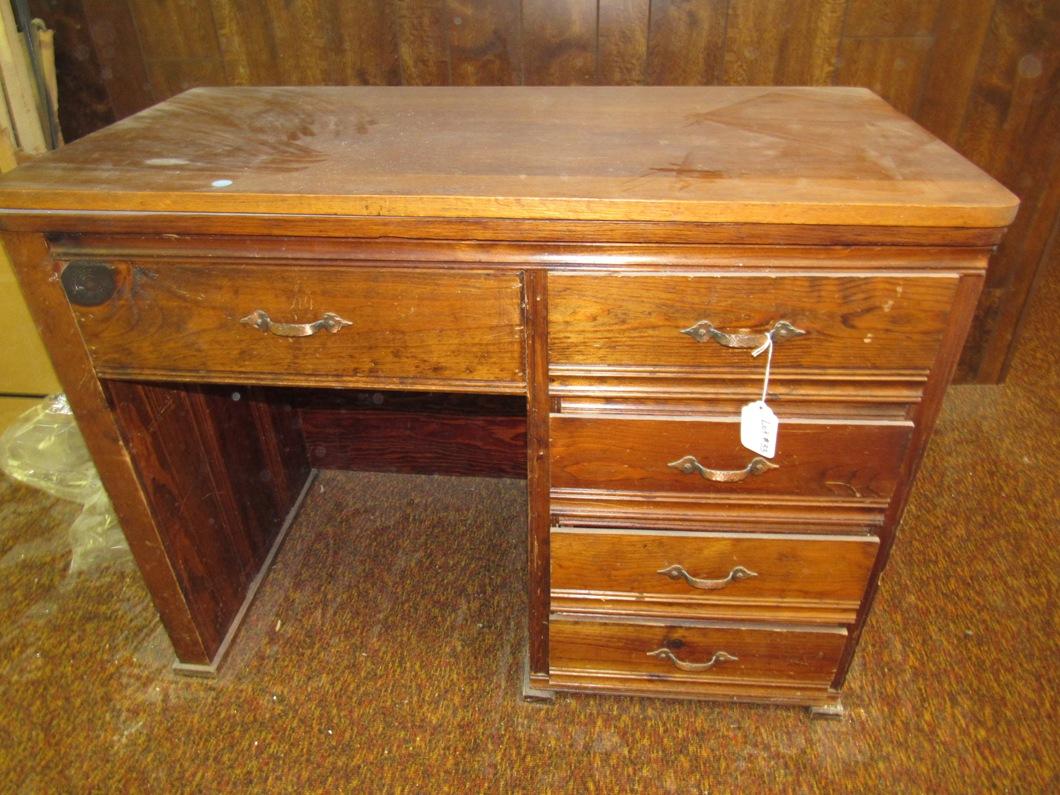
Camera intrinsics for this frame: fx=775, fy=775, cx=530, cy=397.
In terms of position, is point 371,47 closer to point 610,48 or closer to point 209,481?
point 610,48

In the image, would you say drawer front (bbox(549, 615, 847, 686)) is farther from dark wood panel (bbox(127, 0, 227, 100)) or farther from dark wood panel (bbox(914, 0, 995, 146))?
dark wood panel (bbox(127, 0, 227, 100))

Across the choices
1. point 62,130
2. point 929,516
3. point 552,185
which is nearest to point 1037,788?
point 929,516

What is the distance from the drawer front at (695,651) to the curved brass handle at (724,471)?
0.96 feet

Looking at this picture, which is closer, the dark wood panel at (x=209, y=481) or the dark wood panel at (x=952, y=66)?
the dark wood panel at (x=209, y=481)

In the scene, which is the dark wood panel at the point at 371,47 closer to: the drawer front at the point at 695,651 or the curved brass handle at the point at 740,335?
the curved brass handle at the point at 740,335

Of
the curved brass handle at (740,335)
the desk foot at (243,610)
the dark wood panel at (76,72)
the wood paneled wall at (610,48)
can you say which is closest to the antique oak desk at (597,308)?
the curved brass handle at (740,335)

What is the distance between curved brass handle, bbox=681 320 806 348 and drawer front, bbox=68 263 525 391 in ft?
0.72

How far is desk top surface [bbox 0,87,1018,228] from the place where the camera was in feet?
2.87

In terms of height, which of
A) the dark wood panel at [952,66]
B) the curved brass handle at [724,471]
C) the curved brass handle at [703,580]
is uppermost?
the dark wood panel at [952,66]

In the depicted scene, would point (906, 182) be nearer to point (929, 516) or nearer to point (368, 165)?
point (368, 165)

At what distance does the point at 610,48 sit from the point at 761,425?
3.28 feet

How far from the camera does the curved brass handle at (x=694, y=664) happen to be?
48.6 inches

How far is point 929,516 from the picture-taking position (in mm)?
1694

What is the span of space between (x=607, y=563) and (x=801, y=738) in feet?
1.54
